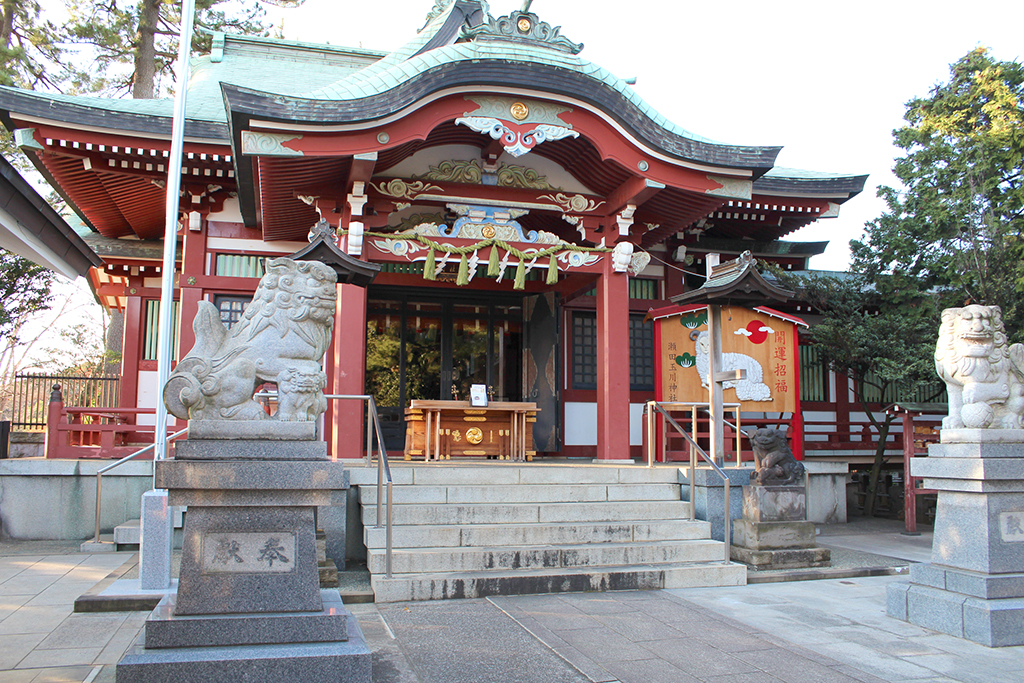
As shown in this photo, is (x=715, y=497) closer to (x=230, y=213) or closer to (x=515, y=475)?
(x=515, y=475)

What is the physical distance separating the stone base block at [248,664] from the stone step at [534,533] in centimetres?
304

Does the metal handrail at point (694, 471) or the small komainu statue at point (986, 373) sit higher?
the small komainu statue at point (986, 373)

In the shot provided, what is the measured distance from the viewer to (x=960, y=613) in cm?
529

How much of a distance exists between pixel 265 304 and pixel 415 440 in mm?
6502

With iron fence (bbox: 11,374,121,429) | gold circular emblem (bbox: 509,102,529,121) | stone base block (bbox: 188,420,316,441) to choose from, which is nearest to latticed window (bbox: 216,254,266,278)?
iron fence (bbox: 11,374,121,429)

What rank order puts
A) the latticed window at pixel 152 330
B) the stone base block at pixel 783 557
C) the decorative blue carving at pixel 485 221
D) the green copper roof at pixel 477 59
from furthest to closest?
1. the latticed window at pixel 152 330
2. the decorative blue carving at pixel 485 221
3. the green copper roof at pixel 477 59
4. the stone base block at pixel 783 557

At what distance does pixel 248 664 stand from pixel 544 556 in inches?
142

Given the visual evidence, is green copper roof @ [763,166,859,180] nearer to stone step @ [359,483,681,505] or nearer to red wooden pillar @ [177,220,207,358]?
stone step @ [359,483,681,505]

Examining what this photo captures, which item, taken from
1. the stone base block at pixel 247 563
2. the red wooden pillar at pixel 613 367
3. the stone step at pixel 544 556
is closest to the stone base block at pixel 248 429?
the stone base block at pixel 247 563

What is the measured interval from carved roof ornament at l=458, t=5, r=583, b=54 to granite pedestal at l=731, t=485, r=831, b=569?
6.09m

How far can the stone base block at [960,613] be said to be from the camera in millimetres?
5078

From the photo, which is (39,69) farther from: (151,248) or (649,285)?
(649,285)

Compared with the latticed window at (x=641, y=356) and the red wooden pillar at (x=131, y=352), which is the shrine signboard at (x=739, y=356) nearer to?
the latticed window at (x=641, y=356)

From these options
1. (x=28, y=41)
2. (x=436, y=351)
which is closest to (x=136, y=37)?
(x=28, y=41)
